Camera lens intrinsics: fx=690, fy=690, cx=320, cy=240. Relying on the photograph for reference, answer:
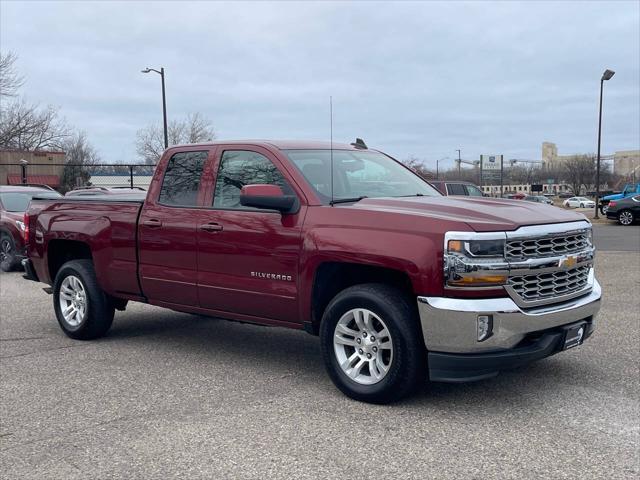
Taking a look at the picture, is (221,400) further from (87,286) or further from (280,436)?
(87,286)

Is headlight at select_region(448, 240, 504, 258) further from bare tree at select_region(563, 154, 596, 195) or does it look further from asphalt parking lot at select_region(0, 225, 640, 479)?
bare tree at select_region(563, 154, 596, 195)

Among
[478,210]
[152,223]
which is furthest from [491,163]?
[478,210]

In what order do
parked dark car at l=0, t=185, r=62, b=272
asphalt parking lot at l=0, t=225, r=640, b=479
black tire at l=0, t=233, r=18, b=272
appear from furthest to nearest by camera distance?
1. black tire at l=0, t=233, r=18, b=272
2. parked dark car at l=0, t=185, r=62, b=272
3. asphalt parking lot at l=0, t=225, r=640, b=479

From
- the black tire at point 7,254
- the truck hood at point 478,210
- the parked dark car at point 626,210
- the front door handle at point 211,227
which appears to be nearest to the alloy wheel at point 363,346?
the truck hood at point 478,210

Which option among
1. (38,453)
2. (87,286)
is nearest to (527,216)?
(38,453)

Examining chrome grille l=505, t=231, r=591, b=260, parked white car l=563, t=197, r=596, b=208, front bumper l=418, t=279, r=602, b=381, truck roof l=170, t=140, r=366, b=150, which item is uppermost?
truck roof l=170, t=140, r=366, b=150

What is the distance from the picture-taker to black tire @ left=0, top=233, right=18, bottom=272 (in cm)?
1341

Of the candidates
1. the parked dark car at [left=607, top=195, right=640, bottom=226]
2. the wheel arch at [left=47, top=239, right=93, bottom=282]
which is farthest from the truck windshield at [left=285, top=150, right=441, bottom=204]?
the parked dark car at [left=607, top=195, right=640, bottom=226]

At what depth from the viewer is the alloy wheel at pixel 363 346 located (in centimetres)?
486

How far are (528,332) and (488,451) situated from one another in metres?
0.90

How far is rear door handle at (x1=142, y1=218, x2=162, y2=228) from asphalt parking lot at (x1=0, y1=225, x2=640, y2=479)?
1.24m

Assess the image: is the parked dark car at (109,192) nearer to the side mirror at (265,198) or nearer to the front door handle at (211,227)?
the front door handle at (211,227)

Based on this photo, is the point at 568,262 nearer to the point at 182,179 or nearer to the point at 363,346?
the point at 363,346

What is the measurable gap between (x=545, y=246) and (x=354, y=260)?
1.32 m
